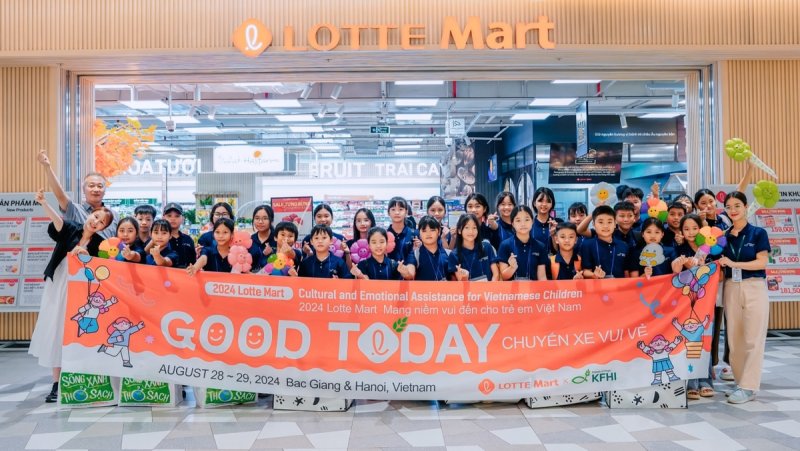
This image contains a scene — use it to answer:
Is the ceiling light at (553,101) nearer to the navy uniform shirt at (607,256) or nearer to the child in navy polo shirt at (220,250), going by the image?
the navy uniform shirt at (607,256)

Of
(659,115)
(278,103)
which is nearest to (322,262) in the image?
(278,103)

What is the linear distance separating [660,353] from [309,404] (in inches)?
89.2

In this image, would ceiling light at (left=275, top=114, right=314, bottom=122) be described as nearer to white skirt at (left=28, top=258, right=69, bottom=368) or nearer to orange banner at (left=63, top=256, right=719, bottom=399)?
white skirt at (left=28, top=258, right=69, bottom=368)

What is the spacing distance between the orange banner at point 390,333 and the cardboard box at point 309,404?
0.32ft

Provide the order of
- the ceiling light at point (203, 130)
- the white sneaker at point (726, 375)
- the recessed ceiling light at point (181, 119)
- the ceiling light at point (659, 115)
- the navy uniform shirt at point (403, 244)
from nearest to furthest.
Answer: the navy uniform shirt at point (403, 244) < the white sneaker at point (726, 375) < the recessed ceiling light at point (181, 119) < the ceiling light at point (659, 115) < the ceiling light at point (203, 130)

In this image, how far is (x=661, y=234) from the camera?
3.93 meters

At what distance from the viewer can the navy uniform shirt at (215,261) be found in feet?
13.3

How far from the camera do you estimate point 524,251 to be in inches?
157

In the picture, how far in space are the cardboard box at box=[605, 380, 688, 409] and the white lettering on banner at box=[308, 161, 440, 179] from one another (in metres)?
13.6

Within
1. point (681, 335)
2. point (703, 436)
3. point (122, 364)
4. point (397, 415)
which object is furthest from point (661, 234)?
point (122, 364)

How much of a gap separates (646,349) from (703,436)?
621 mm

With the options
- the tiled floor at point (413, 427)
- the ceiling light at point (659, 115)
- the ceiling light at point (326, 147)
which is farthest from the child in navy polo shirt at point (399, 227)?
the ceiling light at point (326, 147)

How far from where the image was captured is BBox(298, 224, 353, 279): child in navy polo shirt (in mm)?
3883

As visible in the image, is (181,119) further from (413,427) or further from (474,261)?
(413,427)
